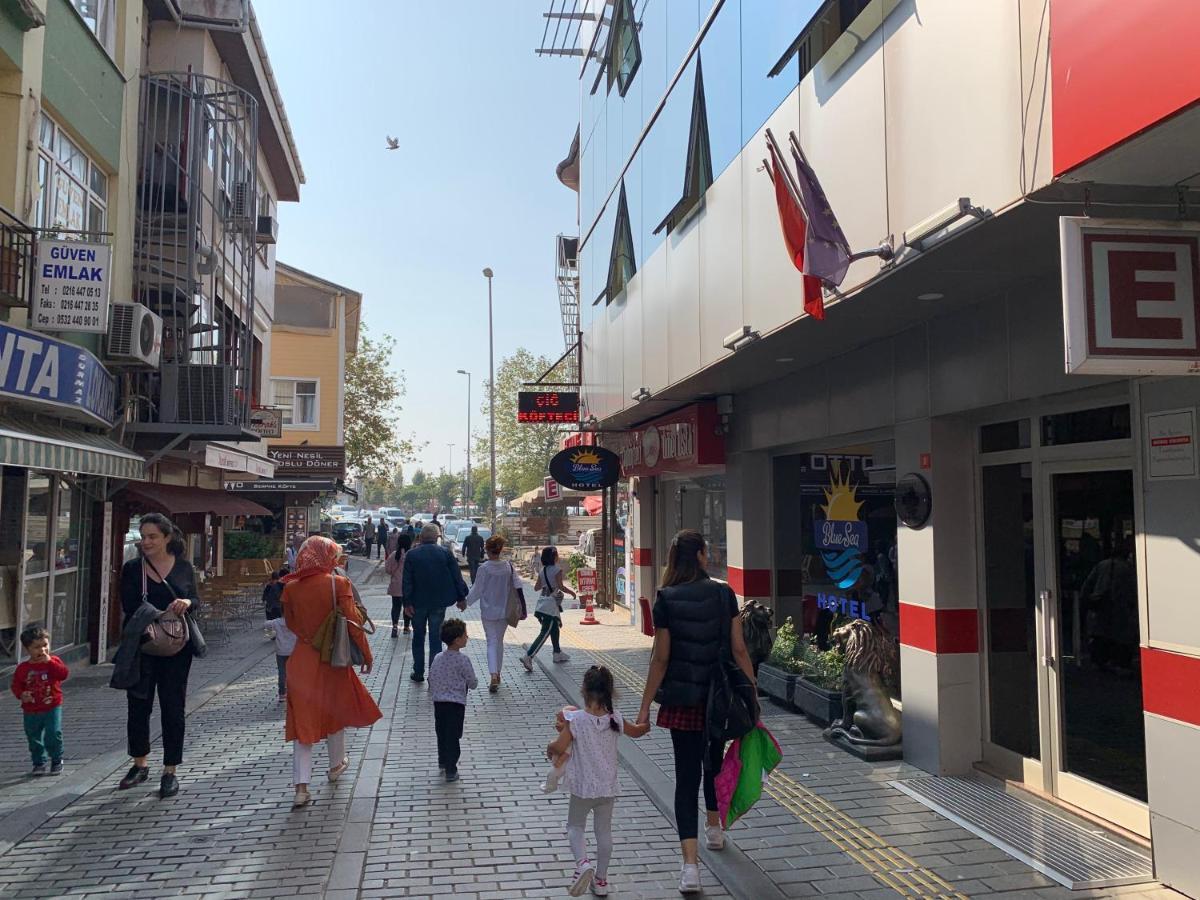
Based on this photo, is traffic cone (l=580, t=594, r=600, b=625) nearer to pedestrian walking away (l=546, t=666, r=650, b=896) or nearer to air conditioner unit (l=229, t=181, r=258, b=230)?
air conditioner unit (l=229, t=181, r=258, b=230)

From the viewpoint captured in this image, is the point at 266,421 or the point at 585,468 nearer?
the point at 585,468

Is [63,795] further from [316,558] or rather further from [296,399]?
[296,399]

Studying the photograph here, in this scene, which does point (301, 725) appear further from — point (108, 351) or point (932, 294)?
point (108, 351)

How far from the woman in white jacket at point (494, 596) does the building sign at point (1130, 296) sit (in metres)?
6.98

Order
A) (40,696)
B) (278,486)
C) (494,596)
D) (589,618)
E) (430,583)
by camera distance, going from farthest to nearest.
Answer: (278,486)
(589,618)
(494,596)
(430,583)
(40,696)

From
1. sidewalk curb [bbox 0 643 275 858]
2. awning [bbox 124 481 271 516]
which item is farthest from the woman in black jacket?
awning [bbox 124 481 271 516]

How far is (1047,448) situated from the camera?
19.5ft

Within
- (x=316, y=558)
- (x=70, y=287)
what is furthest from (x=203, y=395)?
(x=316, y=558)

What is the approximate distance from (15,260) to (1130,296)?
9644mm

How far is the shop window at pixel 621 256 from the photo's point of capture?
12898mm

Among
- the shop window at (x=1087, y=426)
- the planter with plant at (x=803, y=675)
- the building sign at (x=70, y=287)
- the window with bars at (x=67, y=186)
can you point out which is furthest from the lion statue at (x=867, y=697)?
the window with bars at (x=67, y=186)

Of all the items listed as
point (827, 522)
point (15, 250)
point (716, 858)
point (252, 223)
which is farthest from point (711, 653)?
point (252, 223)

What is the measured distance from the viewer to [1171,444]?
14.8 feet

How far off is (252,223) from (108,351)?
477cm
